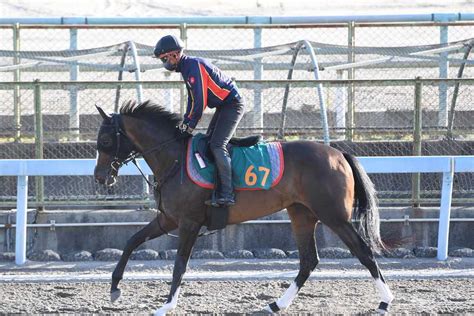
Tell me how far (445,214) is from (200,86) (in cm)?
379

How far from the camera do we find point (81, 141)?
12562mm

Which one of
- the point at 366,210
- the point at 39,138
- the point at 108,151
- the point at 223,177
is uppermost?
the point at 39,138

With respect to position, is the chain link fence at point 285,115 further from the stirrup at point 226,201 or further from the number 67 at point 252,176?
the stirrup at point 226,201

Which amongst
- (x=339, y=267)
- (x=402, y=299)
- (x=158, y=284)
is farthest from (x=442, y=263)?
(x=158, y=284)

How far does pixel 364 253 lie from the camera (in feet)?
Answer: 28.2

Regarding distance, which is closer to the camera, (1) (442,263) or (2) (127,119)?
(2) (127,119)

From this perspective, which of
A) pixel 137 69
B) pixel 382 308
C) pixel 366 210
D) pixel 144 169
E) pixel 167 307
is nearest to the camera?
pixel 167 307

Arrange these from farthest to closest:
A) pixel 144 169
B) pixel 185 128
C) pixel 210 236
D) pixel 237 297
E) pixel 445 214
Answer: pixel 210 236, pixel 144 169, pixel 445 214, pixel 237 297, pixel 185 128

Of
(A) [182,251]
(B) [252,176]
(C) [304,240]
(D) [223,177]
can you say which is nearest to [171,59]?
(D) [223,177]

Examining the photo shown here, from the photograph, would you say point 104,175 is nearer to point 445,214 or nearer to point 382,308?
point 382,308

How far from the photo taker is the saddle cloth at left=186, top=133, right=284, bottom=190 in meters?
8.76

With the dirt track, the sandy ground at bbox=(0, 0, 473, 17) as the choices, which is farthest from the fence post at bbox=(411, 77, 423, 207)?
the sandy ground at bbox=(0, 0, 473, 17)

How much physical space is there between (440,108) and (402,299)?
4.61 meters

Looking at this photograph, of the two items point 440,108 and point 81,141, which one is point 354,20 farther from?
point 81,141
